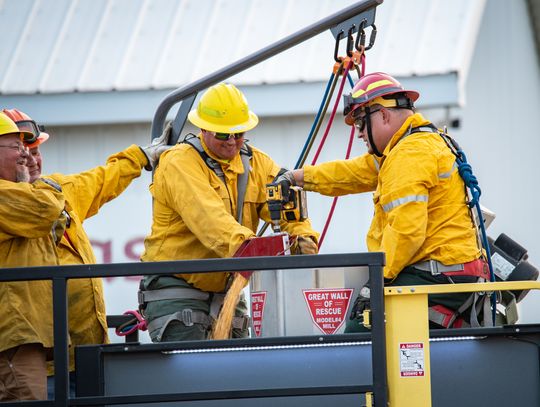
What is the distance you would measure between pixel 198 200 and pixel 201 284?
18.7 inches

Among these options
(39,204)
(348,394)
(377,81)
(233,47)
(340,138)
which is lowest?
(348,394)

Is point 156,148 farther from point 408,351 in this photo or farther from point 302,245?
point 408,351

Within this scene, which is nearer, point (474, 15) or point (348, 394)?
point (348, 394)

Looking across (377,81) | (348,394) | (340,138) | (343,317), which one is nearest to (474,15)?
(340,138)

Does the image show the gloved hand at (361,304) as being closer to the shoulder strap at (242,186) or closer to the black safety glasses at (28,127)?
the shoulder strap at (242,186)

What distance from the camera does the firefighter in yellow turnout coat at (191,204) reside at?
512cm

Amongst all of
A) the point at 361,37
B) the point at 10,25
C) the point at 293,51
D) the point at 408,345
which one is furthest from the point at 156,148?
the point at 10,25

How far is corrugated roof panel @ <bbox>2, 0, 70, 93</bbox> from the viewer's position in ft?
30.9

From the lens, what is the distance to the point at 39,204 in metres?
4.35

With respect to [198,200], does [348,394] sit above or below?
below

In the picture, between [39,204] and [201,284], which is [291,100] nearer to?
[201,284]

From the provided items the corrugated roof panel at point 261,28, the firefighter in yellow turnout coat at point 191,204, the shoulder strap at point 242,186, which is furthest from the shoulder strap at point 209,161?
the corrugated roof panel at point 261,28

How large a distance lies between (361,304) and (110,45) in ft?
20.1

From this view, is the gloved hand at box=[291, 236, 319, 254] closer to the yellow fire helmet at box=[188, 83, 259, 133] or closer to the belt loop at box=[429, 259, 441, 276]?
the yellow fire helmet at box=[188, 83, 259, 133]
